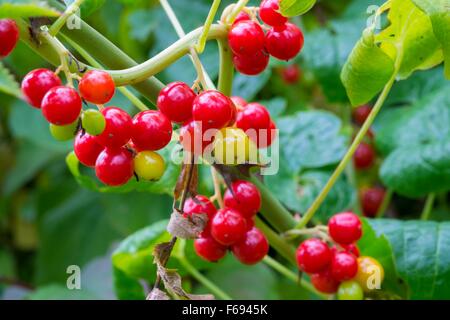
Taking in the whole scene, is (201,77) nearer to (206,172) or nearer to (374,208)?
(206,172)

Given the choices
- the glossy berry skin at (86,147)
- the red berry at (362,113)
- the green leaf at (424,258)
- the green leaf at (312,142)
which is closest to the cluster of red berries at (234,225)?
the glossy berry skin at (86,147)

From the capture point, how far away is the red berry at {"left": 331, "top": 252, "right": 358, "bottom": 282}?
0.68m

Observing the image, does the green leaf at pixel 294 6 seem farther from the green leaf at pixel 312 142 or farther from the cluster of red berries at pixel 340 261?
the green leaf at pixel 312 142

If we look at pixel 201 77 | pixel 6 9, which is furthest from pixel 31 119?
pixel 6 9

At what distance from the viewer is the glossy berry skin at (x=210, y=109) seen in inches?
19.5

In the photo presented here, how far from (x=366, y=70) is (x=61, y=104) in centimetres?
30

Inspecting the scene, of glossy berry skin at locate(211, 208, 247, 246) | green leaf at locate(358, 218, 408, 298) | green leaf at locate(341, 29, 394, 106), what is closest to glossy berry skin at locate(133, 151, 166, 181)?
glossy berry skin at locate(211, 208, 247, 246)

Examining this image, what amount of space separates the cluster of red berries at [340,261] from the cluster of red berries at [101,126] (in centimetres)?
23

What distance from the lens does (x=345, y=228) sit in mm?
688

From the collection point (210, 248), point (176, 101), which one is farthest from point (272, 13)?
point (210, 248)

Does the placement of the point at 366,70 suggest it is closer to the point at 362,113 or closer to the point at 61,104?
the point at 61,104

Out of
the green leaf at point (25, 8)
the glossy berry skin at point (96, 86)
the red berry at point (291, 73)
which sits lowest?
the glossy berry skin at point (96, 86)

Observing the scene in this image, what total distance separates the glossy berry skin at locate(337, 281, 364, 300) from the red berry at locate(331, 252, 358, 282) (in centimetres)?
1

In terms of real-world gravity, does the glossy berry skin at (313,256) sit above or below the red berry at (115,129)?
below
